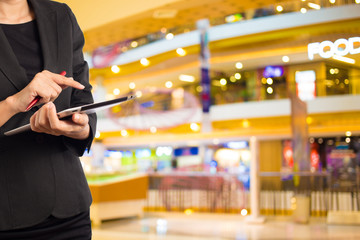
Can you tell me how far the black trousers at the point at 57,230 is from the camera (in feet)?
2.34

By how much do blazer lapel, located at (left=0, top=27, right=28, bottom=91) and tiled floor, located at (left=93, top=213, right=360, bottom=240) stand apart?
5836 mm

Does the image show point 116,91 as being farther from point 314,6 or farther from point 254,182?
point 314,6

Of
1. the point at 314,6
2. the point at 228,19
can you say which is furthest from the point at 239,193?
the point at 314,6

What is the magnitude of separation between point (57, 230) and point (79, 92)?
26cm

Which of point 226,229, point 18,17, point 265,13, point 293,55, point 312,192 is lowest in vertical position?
point 226,229

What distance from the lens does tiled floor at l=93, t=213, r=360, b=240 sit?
6566 millimetres

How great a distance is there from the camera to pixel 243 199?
32.0 feet

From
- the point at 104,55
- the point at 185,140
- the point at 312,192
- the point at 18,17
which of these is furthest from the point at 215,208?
the point at 18,17

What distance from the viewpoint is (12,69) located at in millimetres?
737

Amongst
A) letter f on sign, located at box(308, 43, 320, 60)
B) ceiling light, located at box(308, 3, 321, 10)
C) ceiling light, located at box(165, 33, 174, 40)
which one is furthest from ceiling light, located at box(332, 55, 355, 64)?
ceiling light, located at box(165, 33, 174, 40)

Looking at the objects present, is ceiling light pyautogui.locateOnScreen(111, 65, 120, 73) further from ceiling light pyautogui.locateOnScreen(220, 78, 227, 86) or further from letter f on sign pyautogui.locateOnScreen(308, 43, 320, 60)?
letter f on sign pyautogui.locateOnScreen(308, 43, 320, 60)

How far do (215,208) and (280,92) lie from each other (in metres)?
3.13

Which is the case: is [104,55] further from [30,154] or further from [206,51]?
[30,154]

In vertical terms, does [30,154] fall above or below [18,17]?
below
